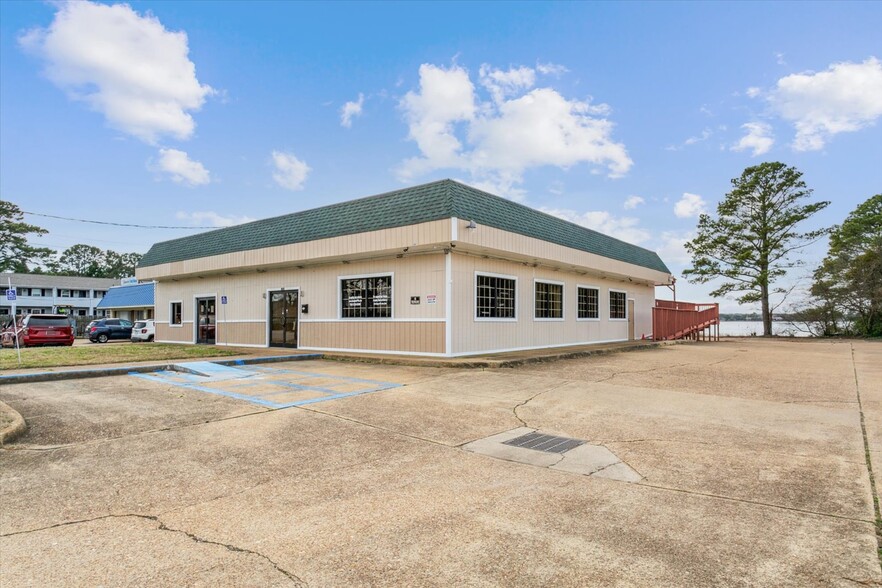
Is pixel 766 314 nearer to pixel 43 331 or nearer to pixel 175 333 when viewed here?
pixel 175 333

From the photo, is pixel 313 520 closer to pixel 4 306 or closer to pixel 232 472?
pixel 232 472

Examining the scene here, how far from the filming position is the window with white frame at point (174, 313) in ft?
74.5

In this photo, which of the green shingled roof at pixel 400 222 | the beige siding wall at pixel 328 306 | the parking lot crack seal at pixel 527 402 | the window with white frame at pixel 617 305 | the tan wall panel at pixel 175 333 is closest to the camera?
the parking lot crack seal at pixel 527 402

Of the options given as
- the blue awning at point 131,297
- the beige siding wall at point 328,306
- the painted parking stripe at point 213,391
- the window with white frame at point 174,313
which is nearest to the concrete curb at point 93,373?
the painted parking stripe at point 213,391

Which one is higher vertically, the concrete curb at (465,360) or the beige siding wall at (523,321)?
the beige siding wall at (523,321)

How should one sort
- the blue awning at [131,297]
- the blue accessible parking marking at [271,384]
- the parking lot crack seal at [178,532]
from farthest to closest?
the blue awning at [131,297] < the blue accessible parking marking at [271,384] < the parking lot crack seal at [178,532]

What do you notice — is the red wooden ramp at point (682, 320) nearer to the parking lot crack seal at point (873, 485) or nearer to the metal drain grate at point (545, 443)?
the parking lot crack seal at point (873, 485)

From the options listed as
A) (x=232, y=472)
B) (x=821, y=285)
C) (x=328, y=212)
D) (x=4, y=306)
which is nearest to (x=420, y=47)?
(x=328, y=212)

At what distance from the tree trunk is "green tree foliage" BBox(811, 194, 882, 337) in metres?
2.88

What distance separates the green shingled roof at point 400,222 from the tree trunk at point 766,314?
15.8 m

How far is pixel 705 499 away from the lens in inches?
149

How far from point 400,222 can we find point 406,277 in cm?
169

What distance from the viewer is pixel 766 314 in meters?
32.1

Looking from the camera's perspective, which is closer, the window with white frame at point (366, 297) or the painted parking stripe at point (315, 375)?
the painted parking stripe at point (315, 375)
